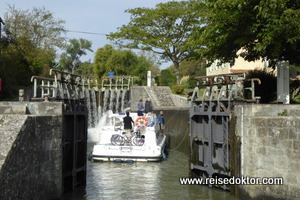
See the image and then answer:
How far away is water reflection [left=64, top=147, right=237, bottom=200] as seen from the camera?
13383 mm

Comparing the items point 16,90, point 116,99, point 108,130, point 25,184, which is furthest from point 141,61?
point 25,184

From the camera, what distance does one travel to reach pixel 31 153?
947 cm

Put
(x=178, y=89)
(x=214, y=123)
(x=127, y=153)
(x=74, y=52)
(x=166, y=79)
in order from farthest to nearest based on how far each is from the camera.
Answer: (x=74, y=52)
(x=166, y=79)
(x=178, y=89)
(x=127, y=153)
(x=214, y=123)

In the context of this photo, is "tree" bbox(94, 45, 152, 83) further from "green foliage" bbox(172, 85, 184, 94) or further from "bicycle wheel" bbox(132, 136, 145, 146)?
"bicycle wheel" bbox(132, 136, 145, 146)

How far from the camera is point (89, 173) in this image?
679 inches

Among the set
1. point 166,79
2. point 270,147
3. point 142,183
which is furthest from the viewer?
point 166,79

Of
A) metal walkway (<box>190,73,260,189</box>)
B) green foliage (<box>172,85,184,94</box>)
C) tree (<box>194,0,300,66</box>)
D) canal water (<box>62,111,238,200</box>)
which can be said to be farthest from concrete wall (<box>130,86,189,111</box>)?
metal walkway (<box>190,73,260,189</box>)

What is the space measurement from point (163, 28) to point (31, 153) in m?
40.1

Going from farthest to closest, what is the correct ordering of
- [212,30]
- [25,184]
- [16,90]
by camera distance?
[16,90]
[212,30]
[25,184]

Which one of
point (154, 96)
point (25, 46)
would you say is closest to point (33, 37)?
point (25, 46)

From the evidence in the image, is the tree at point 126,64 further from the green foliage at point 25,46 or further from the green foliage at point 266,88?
the green foliage at point 266,88

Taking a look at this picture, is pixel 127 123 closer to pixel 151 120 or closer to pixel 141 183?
pixel 151 120

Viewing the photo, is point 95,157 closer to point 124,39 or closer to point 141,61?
point 124,39

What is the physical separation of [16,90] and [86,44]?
70544mm
